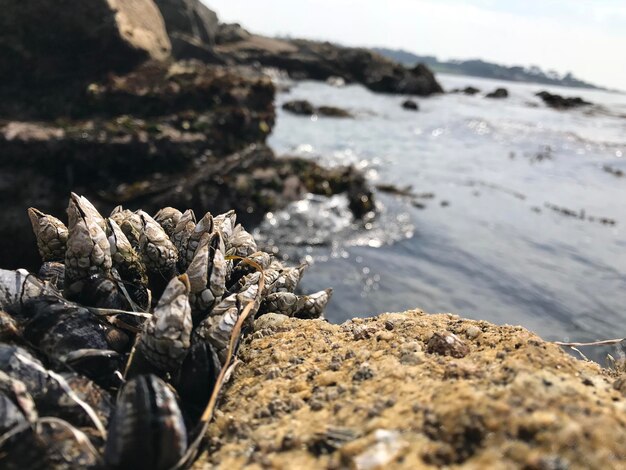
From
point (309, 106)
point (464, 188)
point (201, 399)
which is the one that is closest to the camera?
point (201, 399)

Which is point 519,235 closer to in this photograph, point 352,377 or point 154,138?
point 154,138

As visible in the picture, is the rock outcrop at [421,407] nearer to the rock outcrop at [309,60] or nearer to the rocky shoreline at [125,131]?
the rocky shoreline at [125,131]

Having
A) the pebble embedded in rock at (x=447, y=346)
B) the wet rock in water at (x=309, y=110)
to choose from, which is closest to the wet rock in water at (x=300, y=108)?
the wet rock in water at (x=309, y=110)

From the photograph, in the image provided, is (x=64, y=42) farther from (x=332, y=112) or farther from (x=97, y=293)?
(x=332, y=112)

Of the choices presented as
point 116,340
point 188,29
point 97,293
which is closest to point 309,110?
point 188,29

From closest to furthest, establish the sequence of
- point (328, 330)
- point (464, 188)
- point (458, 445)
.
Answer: point (458, 445) → point (328, 330) → point (464, 188)

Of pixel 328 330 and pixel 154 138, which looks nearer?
pixel 328 330

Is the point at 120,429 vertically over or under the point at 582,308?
over

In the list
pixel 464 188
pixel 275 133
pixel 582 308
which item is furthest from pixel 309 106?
pixel 582 308
